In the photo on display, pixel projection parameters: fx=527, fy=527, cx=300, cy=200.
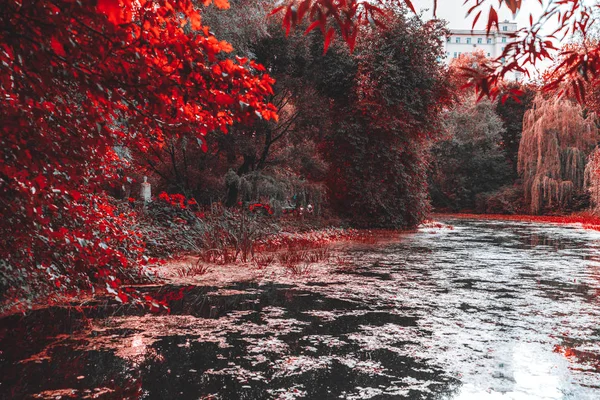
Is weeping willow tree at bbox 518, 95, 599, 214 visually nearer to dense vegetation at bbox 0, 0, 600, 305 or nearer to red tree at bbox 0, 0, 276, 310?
dense vegetation at bbox 0, 0, 600, 305

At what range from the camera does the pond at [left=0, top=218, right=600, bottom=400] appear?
317 cm

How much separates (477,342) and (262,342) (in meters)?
1.70

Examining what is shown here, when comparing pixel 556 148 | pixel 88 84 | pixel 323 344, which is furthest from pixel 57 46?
pixel 556 148

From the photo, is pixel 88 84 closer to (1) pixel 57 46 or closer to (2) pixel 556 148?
(1) pixel 57 46

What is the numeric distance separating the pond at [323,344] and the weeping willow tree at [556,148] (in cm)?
2251

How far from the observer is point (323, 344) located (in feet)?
13.4

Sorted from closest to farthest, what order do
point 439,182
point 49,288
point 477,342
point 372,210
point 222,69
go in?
point 222,69
point 477,342
point 49,288
point 372,210
point 439,182

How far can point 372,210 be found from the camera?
658 inches

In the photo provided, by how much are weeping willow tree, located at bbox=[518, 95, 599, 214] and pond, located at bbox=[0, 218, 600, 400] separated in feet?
73.8

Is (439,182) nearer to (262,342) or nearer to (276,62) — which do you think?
(276,62)

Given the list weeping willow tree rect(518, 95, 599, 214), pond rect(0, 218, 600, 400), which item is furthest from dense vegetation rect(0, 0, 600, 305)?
pond rect(0, 218, 600, 400)

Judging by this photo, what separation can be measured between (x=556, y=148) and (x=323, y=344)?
2730 cm

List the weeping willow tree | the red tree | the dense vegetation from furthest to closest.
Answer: the weeping willow tree, the dense vegetation, the red tree

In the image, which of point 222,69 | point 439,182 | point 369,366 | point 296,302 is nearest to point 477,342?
point 369,366
